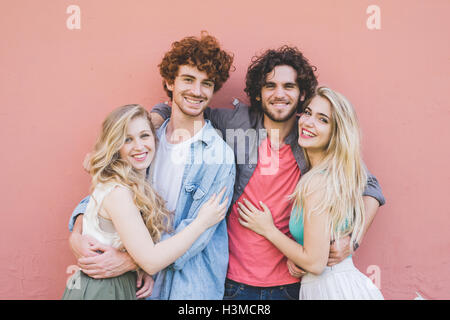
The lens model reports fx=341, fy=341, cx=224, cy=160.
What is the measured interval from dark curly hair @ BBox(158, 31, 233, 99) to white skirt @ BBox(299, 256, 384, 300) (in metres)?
1.43

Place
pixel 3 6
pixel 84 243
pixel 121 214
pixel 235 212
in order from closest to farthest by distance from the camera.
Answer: pixel 121 214 → pixel 84 243 → pixel 235 212 → pixel 3 6

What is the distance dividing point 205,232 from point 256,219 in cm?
34

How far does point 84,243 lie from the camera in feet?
6.37

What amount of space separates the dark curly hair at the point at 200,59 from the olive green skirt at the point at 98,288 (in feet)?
4.40

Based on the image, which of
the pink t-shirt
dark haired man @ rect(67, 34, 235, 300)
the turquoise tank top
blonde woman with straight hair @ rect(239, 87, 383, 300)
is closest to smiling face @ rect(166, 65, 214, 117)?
dark haired man @ rect(67, 34, 235, 300)

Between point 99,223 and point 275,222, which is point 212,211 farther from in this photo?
point 99,223

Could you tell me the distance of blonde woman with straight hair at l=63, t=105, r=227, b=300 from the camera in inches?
72.6

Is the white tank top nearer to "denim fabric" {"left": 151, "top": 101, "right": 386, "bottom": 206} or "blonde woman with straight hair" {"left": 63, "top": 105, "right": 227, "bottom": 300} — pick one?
"blonde woman with straight hair" {"left": 63, "top": 105, "right": 227, "bottom": 300}

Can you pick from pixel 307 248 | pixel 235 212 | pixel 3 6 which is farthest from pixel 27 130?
pixel 307 248

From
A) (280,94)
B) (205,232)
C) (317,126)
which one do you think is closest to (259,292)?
(205,232)

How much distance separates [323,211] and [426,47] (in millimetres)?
1655

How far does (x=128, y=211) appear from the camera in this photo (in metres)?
1.83

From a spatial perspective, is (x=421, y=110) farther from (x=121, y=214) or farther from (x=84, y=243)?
(x=84, y=243)

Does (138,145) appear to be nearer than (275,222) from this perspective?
Answer: Yes
